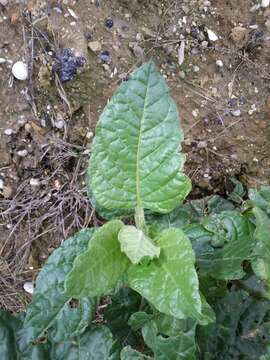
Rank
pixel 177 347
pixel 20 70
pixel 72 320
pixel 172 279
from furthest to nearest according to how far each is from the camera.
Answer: pixel 20 70 < pixel 72 320 < pixel 177 347 < pixel 172 279

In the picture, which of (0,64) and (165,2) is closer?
(0,64)

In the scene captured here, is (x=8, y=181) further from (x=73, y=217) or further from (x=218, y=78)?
(x=218, y=78)

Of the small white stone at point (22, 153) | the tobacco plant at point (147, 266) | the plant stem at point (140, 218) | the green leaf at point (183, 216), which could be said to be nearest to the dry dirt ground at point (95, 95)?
the small white stone at point (22, 153)

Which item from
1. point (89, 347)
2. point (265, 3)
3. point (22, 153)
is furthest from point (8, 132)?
point (265, 3)

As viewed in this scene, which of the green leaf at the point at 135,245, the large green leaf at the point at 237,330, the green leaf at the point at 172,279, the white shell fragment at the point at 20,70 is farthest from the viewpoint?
the white shell fragment at the point at 20,70

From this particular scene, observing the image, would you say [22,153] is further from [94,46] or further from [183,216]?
[183,216]

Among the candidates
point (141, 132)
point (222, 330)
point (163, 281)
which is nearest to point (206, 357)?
point (222, 330)

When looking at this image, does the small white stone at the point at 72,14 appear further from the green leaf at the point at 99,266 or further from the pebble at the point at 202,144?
the green leaf at the point at 99,266
